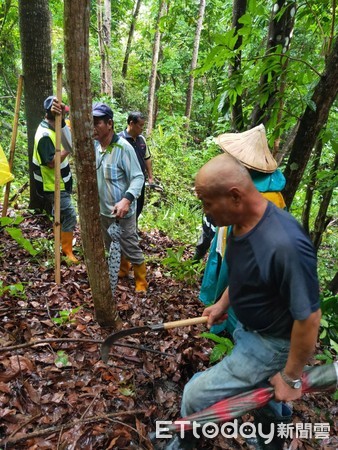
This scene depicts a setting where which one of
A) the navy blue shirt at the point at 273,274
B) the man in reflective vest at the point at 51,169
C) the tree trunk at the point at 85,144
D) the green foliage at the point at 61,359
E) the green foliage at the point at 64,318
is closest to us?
the navy blue shirt at the point at 273,274

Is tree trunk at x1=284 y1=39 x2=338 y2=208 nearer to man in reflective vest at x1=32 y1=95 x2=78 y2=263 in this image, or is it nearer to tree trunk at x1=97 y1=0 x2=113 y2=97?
man in reflective vest at x1=32 y1=95 x2=78 y2=263

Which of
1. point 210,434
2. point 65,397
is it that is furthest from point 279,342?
point 65,397

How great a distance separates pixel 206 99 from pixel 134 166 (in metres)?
14.7

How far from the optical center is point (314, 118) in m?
3.00

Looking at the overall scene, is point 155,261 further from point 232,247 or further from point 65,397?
point 232,247

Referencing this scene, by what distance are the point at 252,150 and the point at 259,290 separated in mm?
1224

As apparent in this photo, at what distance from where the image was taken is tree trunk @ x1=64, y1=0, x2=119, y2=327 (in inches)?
78.1

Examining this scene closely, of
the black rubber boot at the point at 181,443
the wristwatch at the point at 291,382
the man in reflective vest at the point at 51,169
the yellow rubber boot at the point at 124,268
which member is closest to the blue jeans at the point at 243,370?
the wristwatch at the point at 291,382

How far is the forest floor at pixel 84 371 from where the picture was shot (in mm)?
2365

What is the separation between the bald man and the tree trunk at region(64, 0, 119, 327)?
0.95m

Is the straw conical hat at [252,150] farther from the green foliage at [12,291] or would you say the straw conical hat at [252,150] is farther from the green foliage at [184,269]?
the green foliage at [12,291]

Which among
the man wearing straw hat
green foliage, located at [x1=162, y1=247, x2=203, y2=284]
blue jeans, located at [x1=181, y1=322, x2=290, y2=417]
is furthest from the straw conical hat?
green foliage, located at [x1=162, y1=247, x2=203, y2=284]

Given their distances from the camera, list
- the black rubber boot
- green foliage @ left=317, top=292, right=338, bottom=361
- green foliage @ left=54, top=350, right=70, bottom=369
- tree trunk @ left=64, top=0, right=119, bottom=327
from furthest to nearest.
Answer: green foliage @ left=317, top=292, right=338, bottom=361
green foliage @ left=54, top=350, right=70, bottom=369
the black rubber boot
tree trunk @ left=64, top=0, right=119, bottom=327

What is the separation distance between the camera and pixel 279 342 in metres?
1.98
